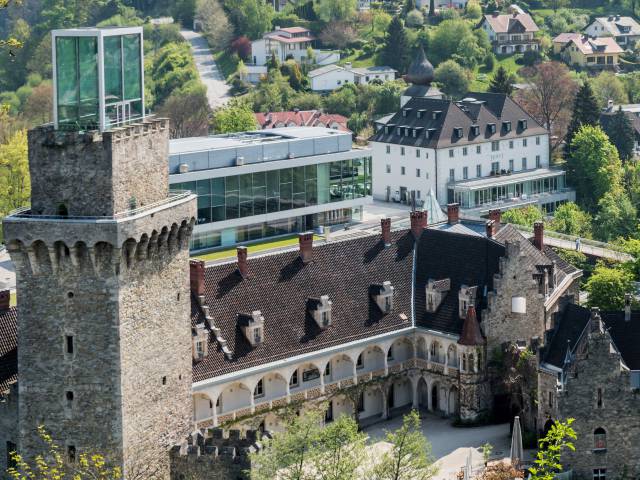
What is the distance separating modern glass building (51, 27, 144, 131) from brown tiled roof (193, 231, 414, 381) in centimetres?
1751

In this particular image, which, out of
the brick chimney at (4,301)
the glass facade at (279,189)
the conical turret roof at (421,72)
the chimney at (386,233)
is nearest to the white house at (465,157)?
the glass facade at (279,189)

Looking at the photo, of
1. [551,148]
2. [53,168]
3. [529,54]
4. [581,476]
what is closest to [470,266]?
[581,476]

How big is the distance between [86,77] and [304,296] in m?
24.0

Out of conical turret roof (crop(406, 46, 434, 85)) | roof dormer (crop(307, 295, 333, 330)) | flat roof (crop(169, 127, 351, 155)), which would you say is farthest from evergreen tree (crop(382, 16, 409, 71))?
roof dormer (crop(307, 295, 333, 330))

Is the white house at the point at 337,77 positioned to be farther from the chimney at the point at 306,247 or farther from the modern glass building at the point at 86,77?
the modern glass building at the point at 86,77

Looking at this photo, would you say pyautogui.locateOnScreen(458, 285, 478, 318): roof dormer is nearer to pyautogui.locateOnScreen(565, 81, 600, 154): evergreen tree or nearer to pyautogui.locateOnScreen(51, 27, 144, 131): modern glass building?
pyautogui.locateOnScreen(51, 27, 144, 131): modern glass building

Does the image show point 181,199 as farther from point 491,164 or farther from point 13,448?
point 491,164

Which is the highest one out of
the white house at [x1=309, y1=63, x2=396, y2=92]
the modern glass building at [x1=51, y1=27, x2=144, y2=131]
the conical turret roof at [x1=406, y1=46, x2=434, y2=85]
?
the modern glass building at [x1=51, y1=27, x2=144, y2=131]

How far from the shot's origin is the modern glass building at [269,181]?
108m

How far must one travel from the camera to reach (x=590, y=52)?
193 meters

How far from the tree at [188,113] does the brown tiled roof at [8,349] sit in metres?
96.2

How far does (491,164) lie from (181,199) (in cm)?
8297

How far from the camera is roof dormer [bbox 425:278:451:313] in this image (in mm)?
78188

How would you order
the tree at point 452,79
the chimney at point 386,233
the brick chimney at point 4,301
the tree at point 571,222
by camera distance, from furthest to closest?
1. the tree at point 452,79
2. the tree at point 571,222
3. the chimney at point 386,233
4. the brick chimney at point 4,301
